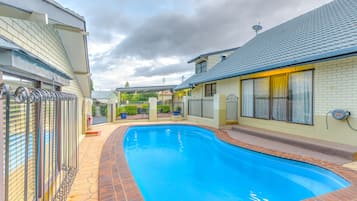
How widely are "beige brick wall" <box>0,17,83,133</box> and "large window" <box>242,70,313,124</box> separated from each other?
32.1 feet

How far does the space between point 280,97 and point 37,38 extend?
400 inches

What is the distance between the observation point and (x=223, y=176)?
5711mm

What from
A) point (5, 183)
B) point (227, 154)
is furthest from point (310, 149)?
point (5, 183)

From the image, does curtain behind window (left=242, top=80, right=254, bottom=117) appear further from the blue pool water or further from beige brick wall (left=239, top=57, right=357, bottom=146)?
the blue pool water

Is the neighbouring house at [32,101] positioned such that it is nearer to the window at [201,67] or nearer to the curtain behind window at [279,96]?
the curtain behind window at [279,96]

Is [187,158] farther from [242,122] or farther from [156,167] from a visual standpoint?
[242,122]

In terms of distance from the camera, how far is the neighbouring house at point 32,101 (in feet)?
6.74

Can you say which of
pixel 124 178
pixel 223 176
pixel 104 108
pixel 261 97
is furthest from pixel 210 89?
pixel 104 108

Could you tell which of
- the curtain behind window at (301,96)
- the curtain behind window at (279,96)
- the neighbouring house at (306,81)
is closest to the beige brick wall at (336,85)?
the neighbouring house at (306,81)

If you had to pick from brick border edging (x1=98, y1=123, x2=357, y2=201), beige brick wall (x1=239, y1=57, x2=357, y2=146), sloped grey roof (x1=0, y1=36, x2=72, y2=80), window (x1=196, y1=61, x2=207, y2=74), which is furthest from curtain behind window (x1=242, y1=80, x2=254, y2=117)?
sloped grey roof (x1=0, y1=36, x2=72, y2=80)

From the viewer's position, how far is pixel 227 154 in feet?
25.0

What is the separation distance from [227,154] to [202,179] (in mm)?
2541

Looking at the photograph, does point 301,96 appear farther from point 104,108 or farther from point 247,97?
point 104,108

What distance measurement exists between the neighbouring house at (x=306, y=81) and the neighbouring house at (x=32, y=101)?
8.45m
